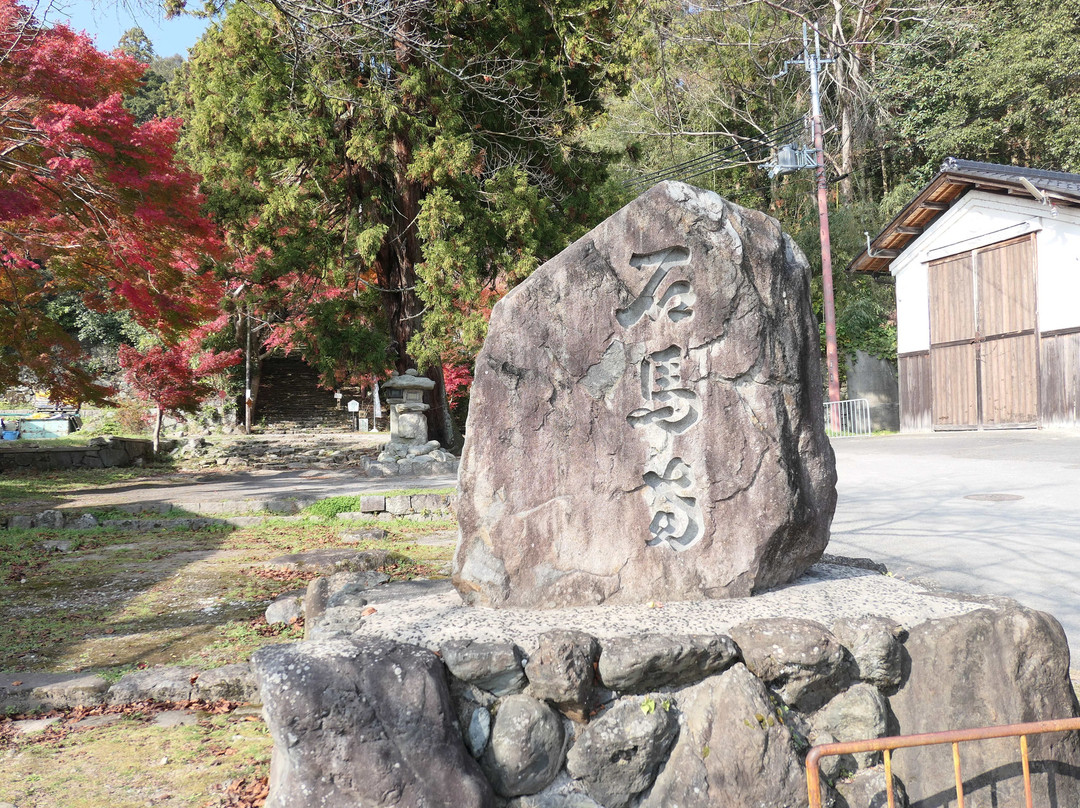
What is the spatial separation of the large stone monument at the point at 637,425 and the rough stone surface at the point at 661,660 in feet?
Result: 1.86

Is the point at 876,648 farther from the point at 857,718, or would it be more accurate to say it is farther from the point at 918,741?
the point at 918,741

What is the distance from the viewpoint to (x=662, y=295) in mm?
3816

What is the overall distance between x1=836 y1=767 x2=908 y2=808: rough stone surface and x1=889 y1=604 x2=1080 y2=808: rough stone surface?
→ 74mm

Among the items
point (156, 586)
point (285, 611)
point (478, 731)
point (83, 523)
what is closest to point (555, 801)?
point (478, 731)

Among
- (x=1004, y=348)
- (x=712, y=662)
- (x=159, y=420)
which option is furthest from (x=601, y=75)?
(x=712, y=662)

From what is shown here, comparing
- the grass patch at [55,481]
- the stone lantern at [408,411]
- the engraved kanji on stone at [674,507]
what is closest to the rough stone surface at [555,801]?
the engraved kanji on stone at [674,507]

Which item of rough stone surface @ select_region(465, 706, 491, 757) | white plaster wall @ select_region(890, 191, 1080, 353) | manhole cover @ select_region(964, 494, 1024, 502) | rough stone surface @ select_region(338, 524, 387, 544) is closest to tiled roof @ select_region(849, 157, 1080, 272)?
white plaster wall @ select_region(890, 191, 1080, 353)

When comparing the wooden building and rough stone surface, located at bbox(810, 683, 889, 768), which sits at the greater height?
the wooden building

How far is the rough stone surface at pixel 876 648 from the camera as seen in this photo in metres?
3.23

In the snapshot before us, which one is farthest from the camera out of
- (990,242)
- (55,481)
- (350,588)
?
(990,242)

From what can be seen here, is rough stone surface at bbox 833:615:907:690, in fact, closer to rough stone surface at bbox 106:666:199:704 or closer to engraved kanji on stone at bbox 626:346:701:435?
engraved kanji on stone at bbox 626:346:701:435

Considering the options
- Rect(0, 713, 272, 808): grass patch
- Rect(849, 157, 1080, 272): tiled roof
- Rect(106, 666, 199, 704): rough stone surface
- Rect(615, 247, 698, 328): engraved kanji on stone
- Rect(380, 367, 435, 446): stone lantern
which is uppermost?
Rect(849, 157, 1080, 272): tiled roof

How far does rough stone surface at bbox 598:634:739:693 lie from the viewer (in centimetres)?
308

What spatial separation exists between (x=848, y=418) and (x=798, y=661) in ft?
59.7
